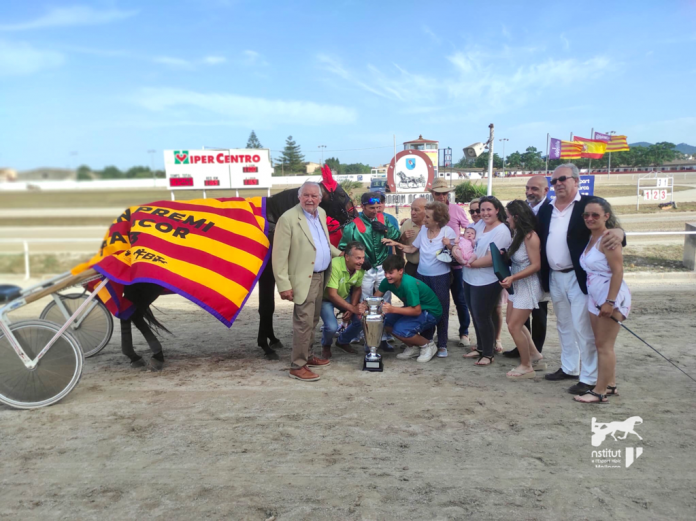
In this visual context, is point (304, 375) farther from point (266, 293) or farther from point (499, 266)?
point (499, 266)

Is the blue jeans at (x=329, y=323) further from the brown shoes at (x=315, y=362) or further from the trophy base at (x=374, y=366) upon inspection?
the trophy base at (x=374, y=366)

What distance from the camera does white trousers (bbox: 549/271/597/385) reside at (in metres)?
3.57

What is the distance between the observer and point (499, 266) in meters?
3.97

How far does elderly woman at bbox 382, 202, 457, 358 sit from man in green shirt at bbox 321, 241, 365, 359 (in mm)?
439

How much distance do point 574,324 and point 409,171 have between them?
13.2m

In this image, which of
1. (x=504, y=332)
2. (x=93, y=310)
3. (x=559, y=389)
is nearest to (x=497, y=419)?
(x=559, y=389)

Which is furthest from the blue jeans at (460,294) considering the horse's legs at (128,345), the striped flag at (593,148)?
the striped flag at (593,148)

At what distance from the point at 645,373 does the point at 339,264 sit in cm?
286

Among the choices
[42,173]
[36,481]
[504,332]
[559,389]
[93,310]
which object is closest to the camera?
[42,173]

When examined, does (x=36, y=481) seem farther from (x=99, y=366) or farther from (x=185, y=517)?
(x=99, y=366)

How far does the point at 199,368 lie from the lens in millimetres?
4340

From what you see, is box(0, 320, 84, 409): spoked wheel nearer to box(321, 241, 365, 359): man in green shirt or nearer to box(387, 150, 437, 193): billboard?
box(321, 241, 365, 359): man in green shirt

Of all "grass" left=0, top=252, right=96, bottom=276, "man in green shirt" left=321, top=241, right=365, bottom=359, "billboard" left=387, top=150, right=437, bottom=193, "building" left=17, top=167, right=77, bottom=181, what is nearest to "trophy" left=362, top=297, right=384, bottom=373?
"man in green shirt" left=321, top=241, right=365, bottom=359

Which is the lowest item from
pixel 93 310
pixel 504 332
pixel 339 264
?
pixel 504 332
